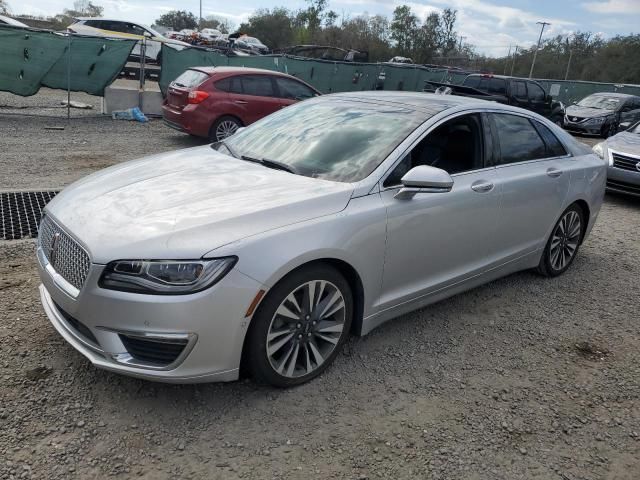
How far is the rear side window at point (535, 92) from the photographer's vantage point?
54.5ft

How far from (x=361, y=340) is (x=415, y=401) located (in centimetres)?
67

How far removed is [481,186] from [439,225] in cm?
55

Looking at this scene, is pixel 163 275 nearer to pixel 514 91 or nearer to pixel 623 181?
pixel 623 181

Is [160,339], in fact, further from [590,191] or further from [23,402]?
[590,191]

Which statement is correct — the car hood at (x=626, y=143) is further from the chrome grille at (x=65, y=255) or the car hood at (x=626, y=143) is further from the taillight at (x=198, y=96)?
the chrome grille at (x=65, y=255)

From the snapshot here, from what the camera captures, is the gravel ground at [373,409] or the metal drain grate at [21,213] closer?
the gravel ground at [373,409]

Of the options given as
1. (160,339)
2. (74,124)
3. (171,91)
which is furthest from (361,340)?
(74,124)

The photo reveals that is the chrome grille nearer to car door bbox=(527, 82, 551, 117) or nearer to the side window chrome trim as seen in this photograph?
the side window chrome trim

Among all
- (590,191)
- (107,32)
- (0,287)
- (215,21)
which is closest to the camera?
(0,287)

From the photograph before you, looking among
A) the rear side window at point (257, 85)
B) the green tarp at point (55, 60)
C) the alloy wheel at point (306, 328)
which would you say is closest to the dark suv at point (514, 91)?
the rear side window at point (257, 85)

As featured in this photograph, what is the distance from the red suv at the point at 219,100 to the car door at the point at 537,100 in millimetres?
9554

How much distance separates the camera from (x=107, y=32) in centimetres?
2128

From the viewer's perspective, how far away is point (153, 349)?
8.18ft

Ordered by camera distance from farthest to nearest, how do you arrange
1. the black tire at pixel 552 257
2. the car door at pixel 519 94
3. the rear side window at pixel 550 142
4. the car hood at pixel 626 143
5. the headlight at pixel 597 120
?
the headlight at pixel 597 120 → the car door at pixel 519 94 → the car hood at pixel 626 143 → the black tire at pixel 552 257 → the rear side window at pixel 550 142
